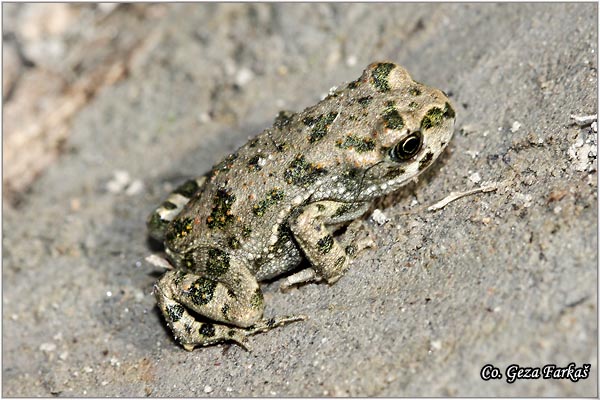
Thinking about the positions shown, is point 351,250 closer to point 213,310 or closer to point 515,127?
point 213,310

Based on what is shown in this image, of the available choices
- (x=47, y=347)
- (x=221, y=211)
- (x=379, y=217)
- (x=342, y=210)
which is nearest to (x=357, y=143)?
(x=342, y=210)

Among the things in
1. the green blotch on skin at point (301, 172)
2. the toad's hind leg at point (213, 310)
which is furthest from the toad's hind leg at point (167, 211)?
the green blotch on skin at point (301, 172)

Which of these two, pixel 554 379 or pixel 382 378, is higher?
pixel 554 379

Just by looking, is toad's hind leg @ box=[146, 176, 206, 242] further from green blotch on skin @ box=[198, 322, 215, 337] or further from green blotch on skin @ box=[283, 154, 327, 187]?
green blotch on skin @ box=[283, 154, 327, 187]

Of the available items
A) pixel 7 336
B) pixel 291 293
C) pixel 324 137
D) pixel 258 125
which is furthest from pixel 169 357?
pixel 258 125

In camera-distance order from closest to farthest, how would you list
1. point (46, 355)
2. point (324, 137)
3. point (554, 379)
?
point (554, 379)
point (324, 137)
point (46, 355)

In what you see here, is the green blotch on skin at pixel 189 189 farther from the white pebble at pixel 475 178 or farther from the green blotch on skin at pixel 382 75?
the white pebble at pixel 475 178

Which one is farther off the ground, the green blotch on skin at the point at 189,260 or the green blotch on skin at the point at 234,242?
the green blotch on skin at the point at 234,242

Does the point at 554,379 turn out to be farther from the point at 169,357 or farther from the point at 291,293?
the point at 169,357
